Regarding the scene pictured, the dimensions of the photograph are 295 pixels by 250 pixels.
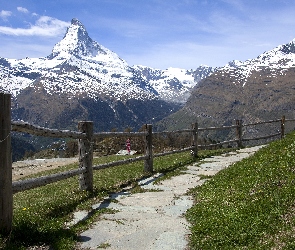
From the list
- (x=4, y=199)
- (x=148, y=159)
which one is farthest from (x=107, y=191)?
(x=4, y=199)

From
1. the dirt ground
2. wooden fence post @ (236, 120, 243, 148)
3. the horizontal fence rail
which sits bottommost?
the dirt ground

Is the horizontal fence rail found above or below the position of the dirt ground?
above

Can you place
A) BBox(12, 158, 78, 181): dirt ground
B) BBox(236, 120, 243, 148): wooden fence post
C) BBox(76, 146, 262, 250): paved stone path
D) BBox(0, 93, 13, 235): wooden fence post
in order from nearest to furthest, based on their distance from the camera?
BBox(0, 93, 13, 235): wooden fence post < BBox(76, 146, 262, 250): paved stone path < BBox(236, 120, 243, 148): wooden fence post < BBox(12, 158, 78, 181): dirt ground

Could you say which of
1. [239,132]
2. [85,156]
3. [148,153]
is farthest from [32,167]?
[85,156]

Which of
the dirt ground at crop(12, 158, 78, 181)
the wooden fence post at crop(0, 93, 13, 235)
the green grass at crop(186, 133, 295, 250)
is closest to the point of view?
the green grass at crop(186, 133, 295, 250)

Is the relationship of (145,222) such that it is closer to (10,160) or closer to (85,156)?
(10,160)

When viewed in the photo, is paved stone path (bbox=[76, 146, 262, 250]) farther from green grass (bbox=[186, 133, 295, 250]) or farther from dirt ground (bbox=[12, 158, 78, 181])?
dirt ground (bbox=[12, 158, 78, 181])

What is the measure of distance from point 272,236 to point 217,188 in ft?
15.6

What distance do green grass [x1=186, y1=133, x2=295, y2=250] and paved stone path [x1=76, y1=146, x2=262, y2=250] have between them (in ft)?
1.21

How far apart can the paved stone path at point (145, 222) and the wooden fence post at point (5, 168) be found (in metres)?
1.50

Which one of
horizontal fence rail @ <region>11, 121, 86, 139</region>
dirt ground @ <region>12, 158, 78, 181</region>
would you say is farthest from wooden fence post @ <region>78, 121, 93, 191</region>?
dirt ground @ <region>12, 158, 78, 181</region>

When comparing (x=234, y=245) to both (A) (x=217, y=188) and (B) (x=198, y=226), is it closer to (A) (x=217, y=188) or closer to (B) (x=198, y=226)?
(B) (x=198, y=226)

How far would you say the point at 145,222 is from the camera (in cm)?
866

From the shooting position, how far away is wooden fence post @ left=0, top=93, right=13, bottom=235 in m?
6.84
